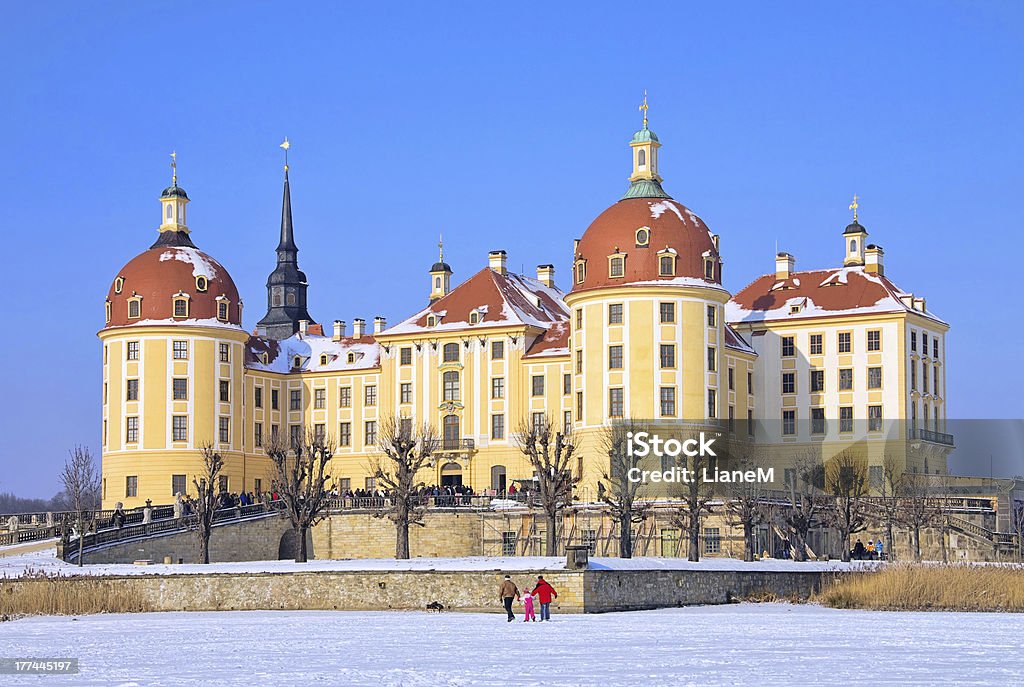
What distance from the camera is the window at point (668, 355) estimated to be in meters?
74.1

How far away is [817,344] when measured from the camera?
8200 centimetres

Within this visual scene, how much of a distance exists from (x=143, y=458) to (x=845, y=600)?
41.0 m

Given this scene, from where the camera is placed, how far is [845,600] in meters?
46.8

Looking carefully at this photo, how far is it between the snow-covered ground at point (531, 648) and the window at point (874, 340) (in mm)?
37553

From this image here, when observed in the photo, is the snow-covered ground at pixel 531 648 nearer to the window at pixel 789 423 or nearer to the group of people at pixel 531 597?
the group of people at pixel 531 597

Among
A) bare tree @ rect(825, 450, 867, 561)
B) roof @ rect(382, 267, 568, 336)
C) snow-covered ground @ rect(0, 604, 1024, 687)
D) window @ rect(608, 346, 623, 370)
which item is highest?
roof @ rect(382, 267, 568, 336)

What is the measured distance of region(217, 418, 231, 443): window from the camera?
8219 cm

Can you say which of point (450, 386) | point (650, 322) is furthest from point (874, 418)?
point (450, 386)

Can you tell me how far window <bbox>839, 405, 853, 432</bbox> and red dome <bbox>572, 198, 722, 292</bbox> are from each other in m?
9.42

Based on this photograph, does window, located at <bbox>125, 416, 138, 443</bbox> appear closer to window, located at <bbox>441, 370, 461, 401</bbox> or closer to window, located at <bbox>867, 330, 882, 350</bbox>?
window, located at <bbox>441, 370, 461, 401</bbox>

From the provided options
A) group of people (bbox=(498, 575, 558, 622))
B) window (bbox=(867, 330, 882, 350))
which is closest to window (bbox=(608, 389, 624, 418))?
window (bbox=(867, 330, 882, 350))

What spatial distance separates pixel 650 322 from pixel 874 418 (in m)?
12.4

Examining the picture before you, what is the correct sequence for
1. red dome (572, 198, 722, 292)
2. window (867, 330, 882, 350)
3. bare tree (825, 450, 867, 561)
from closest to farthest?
1. bare tree (825, 450, 867, 561)
2. red dome (572, 198, 722, 292)
3. window (867, 330, 882, 350)

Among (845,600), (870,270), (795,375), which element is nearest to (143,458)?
(795,375)
